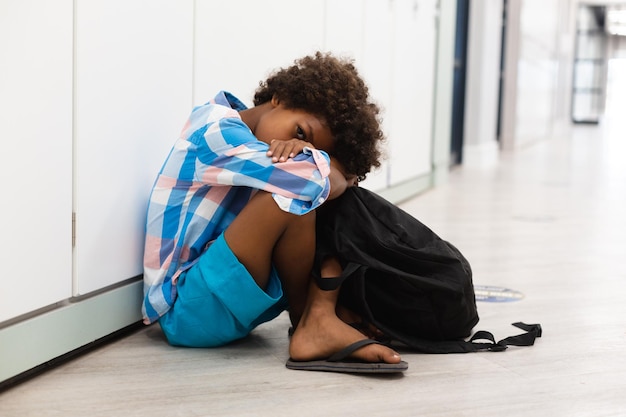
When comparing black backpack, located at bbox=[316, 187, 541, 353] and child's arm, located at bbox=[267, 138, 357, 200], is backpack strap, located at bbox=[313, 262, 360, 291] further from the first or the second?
child's arm, located at bbox=[267, 138, 357, 200]

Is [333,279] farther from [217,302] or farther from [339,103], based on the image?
[339,103]

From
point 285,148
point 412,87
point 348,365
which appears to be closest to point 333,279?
point 348,365

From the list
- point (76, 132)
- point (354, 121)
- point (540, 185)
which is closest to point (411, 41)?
point (540, 185)

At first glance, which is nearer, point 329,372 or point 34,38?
point 34,38

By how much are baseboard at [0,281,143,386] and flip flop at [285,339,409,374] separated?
1.34 feet

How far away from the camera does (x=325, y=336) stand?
164 cm

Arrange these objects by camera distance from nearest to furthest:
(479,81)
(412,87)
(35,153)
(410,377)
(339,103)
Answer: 1. (35,153)
2. (410,377)
3. (339,103)
4. (412,87)
5. (479,81)

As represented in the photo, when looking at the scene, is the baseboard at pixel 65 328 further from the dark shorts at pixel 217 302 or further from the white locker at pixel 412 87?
the white locker at pixel 412 87

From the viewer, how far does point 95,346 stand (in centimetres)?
174

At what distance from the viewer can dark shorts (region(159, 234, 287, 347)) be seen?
1.63m

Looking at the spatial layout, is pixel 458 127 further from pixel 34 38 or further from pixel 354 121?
pixel 34 38

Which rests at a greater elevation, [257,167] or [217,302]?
[257,167]

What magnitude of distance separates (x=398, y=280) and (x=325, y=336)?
231mm

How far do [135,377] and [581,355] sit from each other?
37.6 inches
